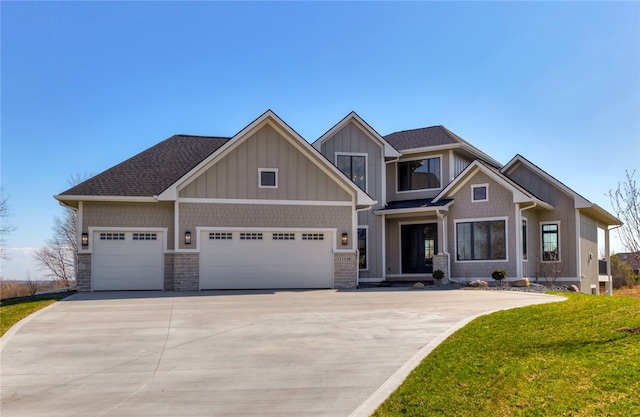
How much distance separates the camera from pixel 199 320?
40.6 ft

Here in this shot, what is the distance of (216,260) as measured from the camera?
20469 millimetres

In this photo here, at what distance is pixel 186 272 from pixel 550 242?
49.2ft

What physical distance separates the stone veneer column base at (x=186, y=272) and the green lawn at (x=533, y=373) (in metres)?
12.0

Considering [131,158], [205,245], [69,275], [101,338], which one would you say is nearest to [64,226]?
[69,275]

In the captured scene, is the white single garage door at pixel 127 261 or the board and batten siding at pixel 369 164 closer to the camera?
the white single garage door at pixel 127 261

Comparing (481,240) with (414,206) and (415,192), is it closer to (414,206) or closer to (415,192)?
(414,206)

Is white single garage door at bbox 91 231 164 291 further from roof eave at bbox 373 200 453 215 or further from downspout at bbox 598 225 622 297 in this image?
downspout at bbox 598 225 622 297

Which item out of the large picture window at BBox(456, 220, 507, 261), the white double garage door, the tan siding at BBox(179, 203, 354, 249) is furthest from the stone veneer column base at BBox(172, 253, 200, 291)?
the large picture window at BBox(456, 220, 507, 261)

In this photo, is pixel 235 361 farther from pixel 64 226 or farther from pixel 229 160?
pixel 64 226

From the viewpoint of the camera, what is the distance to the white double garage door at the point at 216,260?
66.6ft

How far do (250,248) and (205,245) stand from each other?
1.58m

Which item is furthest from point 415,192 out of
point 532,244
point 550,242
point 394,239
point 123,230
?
point 123,230

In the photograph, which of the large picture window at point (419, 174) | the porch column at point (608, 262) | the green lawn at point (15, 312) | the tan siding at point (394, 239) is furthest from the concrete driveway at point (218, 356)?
the porch column at point (608, 262)

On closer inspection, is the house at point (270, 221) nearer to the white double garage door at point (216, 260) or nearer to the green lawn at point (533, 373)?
the white double garage door at point (216, 260)
